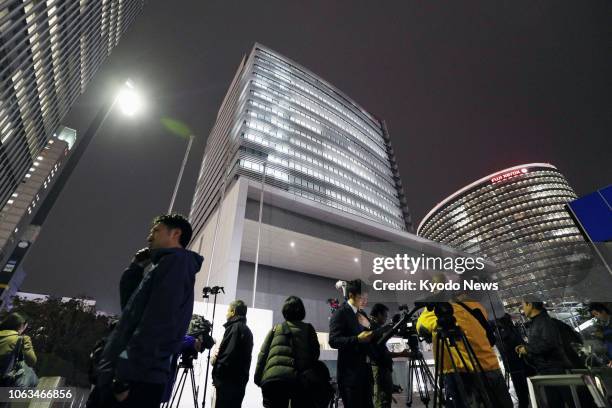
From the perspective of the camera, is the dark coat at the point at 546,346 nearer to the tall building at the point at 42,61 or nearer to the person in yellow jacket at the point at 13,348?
the person in yellow jacket at the point at 13,348

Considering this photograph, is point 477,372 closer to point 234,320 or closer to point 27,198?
point 234,320

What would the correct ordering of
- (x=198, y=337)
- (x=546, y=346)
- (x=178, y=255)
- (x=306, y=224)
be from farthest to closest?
(x=306, y=224) → (x=198, y=337) → (x=546, y=346) → (x=178, y=255)

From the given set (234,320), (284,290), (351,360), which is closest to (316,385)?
(351,360)

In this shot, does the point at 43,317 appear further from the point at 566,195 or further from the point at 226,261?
the point at 566,195

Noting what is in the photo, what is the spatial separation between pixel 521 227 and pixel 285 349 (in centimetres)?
10097

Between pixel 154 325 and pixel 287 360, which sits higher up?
pixel 154 325

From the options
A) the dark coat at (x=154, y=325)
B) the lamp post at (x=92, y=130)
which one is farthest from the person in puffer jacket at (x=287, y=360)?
the lamp post at (x=92, y=130)

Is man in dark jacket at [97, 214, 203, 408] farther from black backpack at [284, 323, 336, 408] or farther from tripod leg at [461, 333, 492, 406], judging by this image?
tripod leg at [461, 333, 492, 406]

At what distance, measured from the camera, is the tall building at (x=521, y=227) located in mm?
74688

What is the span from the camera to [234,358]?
331cm

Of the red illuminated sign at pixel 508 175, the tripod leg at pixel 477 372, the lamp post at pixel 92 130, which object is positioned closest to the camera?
the tripod leg at pixel 477 372

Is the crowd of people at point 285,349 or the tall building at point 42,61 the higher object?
the tall building at point 42,61

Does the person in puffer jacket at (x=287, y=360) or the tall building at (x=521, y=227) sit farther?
the tall building at (x=521, y=227)

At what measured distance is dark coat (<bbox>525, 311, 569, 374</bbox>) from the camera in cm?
361
